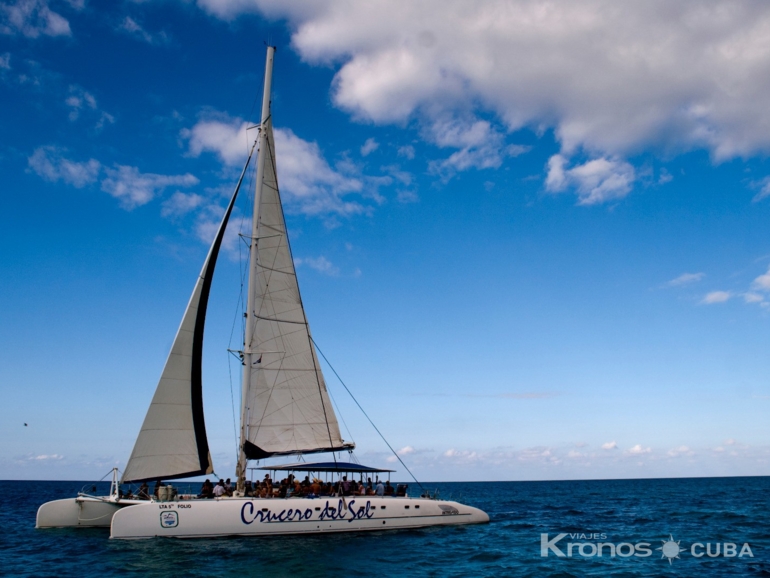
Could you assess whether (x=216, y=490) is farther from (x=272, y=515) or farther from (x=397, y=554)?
(x=397, y=554)

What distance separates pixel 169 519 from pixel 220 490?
246 centimetres

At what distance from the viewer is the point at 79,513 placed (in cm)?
2383

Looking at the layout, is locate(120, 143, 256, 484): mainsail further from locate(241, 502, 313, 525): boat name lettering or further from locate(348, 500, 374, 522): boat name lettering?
locate(348, 500, 374, 522): boat name lettering

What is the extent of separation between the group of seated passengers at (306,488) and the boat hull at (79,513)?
19.2ft

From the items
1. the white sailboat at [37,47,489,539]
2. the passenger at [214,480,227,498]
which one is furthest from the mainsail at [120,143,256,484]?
the passenger at [214,480,227,498]

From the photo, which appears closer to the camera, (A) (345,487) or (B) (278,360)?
(A) (345,487)

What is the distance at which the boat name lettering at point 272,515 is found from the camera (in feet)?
69.6

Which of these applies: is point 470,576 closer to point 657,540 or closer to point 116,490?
point 657,540

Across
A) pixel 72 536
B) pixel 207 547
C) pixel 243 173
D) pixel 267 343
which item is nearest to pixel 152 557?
pixel 207 547

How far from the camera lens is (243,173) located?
25.7m

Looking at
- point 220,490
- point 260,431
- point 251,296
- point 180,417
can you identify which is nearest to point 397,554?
point 220,490

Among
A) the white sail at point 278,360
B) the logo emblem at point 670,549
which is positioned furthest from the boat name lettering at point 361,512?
the logo emblem at point 670,549

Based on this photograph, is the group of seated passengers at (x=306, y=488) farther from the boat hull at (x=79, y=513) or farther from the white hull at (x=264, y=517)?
the boat hull at (x=79, y=513)

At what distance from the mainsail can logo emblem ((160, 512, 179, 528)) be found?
6.13 feet
